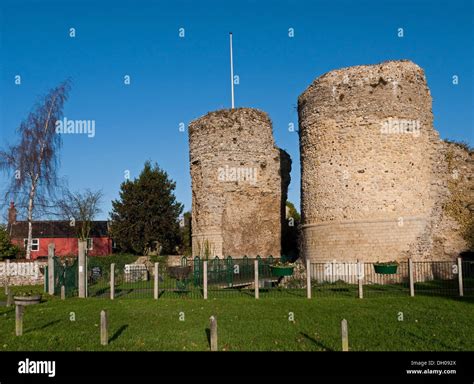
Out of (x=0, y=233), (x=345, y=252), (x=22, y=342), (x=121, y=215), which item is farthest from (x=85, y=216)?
(x=22, y=342)

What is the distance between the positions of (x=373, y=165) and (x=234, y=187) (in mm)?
10263

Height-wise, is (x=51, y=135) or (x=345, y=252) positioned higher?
(x=51, y=135)

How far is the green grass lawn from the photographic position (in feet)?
28.4

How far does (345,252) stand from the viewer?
20.1 metres

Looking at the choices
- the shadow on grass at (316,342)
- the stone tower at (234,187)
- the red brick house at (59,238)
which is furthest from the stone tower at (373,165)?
the red brick house at (59,238)

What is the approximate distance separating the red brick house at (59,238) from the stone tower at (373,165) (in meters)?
30.8

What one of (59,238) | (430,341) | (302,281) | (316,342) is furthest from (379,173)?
(59,238)

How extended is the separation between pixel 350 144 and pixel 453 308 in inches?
371

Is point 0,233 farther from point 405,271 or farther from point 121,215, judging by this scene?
point 405,271

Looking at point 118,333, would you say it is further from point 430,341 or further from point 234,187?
point 234,187

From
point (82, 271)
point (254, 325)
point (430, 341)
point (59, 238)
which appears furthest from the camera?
point (59, 238)

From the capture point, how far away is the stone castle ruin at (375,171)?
65.1ft

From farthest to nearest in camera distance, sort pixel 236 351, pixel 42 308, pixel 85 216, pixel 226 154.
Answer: pixel 85 216 < pixel 226 154 < pixel 42 308 < pixel 236 351

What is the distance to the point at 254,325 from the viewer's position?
416 inches
